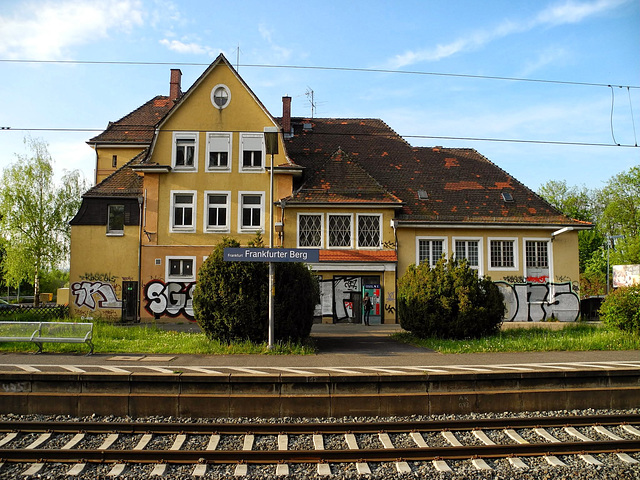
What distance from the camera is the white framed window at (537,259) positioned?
87.2 feet

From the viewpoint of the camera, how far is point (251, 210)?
26547 mm

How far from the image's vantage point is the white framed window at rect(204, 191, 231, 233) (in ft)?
86.6

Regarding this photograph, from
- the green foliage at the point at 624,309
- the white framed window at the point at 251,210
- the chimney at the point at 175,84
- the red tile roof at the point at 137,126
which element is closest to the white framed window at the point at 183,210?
the white framed window at the point at 251,210

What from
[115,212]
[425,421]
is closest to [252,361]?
[425,421]

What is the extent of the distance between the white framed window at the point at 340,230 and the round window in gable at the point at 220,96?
824 centimetres

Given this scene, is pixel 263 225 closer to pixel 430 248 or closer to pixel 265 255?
pixel 430 248

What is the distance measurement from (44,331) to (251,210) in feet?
45.4

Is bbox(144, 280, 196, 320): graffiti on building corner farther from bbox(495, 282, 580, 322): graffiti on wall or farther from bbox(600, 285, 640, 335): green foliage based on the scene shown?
bbox(600, 285, 640, 335): green foliage

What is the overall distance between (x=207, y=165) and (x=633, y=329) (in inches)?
798

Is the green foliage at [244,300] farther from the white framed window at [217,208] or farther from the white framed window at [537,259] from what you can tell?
the white framed window at [537,259]

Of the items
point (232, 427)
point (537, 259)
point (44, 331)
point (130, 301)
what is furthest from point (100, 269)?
point (537, 259)

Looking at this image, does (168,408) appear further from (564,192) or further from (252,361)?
(564,192)

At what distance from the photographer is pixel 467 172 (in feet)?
98.6

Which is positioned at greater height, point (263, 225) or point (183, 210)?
point (183, 210)
